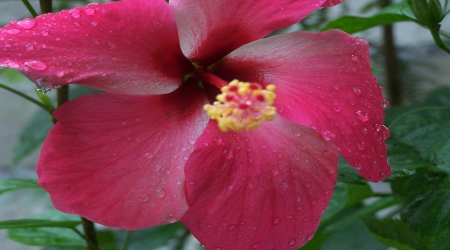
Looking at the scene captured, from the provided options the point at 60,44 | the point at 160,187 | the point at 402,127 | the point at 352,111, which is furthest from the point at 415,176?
the point at 60,44

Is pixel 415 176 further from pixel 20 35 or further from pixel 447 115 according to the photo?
pixel 20 35

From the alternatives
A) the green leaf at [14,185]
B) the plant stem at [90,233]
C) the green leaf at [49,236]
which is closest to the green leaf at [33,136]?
the green leaf at [49,236]

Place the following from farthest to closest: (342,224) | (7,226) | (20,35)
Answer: (342,224) → (7,226) → (20,35)

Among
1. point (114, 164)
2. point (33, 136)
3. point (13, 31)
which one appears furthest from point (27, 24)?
point (33, 136)

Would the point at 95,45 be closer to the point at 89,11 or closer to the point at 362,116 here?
the point at 89,11

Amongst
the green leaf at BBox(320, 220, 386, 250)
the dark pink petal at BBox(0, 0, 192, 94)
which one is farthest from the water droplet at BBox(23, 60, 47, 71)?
the green leaf at BBox(320, 220, 386, 250)

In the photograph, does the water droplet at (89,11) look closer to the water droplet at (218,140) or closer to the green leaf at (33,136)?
the water droplet at (218,140)

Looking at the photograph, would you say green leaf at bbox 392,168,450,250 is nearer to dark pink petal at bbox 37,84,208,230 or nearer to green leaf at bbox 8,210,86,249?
dark pink petal at bbox 37,84,208,230
